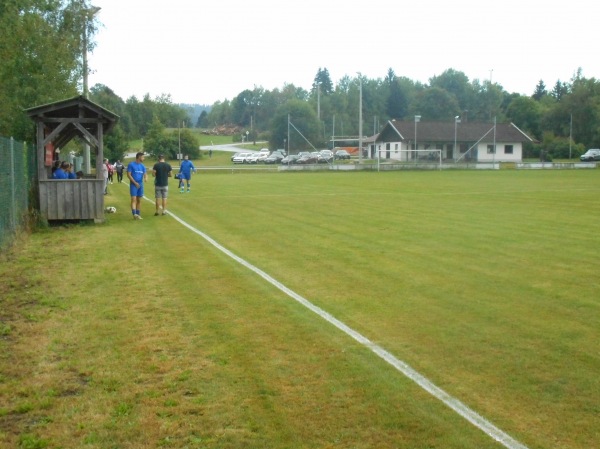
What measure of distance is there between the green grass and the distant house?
6769 cm

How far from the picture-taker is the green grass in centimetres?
529

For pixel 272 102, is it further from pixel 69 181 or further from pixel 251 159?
pixel 69 181

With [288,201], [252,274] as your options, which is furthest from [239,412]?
[288,201]

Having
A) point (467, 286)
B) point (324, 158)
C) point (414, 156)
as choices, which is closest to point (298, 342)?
point (467, 286)

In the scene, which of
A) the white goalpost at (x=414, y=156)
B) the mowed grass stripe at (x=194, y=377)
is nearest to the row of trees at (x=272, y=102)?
the white goalpost at (x=414, y=156)

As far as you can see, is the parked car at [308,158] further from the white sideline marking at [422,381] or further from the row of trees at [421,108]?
the white sideline marking at [422,381]

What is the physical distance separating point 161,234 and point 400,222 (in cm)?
583

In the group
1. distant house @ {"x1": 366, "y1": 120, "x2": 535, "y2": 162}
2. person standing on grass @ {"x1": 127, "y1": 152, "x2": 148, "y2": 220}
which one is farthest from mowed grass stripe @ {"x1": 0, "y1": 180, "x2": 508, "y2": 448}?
distant house @ {"x1": 366, "y1": 120, "x2": 535, "y2": 162}

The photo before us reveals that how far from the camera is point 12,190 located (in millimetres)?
15570

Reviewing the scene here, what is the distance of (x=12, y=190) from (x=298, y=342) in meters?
10.3

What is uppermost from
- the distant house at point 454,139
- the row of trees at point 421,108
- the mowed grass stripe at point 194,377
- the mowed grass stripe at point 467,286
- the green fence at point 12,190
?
the row of trees at point 421,108

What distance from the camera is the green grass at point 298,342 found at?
5.29 metres

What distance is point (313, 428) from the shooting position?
5.23m

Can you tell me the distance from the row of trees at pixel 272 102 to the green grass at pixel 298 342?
11.5 meters
